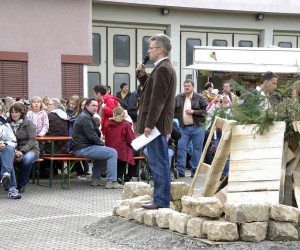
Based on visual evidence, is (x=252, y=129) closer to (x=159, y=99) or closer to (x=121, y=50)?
(x=159, y=99)

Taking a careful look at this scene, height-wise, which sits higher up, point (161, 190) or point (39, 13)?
point (39, 13)

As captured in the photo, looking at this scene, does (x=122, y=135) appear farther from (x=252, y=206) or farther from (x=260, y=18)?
(x=260, y=18)

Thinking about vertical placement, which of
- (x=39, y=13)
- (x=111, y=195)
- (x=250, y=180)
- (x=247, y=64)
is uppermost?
(x=39, y=13)

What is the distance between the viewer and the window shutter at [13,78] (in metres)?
21.3

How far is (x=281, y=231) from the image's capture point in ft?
23.1

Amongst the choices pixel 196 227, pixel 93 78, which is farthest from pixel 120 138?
pixel 93 78

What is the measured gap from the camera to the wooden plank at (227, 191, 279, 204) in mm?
7648

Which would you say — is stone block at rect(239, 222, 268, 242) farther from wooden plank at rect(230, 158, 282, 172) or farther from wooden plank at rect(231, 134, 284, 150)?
wooden plank at rect(231, 134, 284, 150)

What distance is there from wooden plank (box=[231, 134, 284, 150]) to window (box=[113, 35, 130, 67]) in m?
18.9

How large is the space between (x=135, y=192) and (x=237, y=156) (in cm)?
149

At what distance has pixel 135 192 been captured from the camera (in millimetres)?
8969

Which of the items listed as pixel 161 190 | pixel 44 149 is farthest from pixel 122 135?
pixel 161 190

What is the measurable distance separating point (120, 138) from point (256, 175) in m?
5.21

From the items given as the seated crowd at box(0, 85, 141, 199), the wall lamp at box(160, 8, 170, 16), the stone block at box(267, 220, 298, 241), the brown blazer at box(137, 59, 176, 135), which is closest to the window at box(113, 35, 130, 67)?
the wall lamp at box(160, 8, 170, 16)
